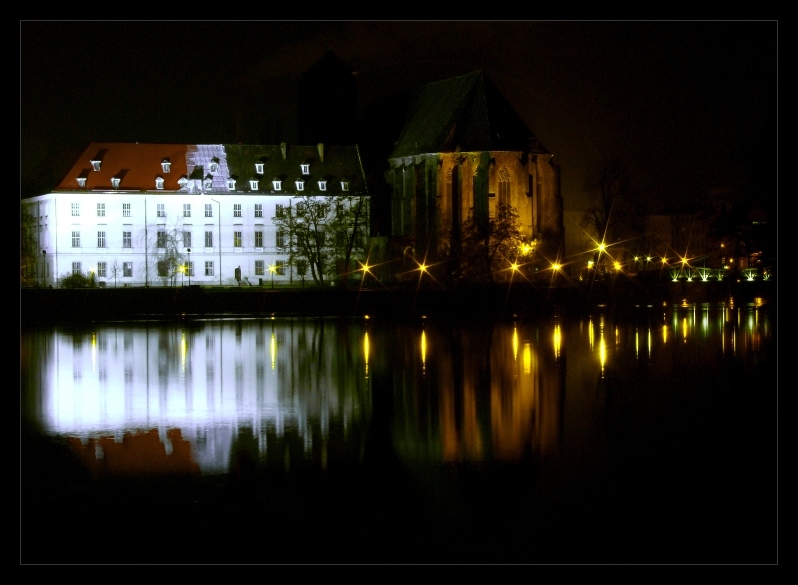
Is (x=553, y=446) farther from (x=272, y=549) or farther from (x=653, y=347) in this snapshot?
(x=653, y=347)

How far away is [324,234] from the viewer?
259 ft

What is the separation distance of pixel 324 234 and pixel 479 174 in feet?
41.2

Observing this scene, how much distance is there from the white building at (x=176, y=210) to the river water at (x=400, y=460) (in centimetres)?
6084

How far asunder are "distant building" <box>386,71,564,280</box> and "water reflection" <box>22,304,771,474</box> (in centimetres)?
4502

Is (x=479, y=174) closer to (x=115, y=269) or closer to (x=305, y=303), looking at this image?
(x=115, y=269)

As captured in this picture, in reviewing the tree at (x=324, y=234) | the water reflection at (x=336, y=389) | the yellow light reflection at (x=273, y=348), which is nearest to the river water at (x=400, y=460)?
the water reflection at (x=336, y=389)

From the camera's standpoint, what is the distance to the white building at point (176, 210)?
282 feet

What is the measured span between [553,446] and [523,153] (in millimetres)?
69966

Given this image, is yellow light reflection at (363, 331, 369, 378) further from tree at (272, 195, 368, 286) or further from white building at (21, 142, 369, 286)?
white building at (21, 142, 369, 286)

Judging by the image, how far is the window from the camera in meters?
82.6

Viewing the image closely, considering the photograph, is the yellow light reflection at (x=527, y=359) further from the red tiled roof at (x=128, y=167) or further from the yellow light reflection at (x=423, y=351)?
the red tiled roof at (x=128, y=167)

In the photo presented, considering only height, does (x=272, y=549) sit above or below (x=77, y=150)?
below

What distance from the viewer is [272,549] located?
10234 mm

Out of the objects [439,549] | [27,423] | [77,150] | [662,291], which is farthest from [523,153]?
[439,549]
